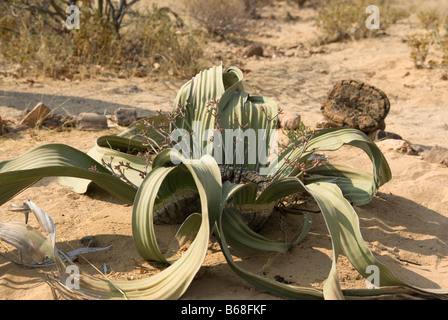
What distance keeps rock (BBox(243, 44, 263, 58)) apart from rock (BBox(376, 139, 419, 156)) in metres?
3.71

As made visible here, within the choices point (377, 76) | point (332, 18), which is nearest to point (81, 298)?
point (377, 76)

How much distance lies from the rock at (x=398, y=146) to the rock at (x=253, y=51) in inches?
146

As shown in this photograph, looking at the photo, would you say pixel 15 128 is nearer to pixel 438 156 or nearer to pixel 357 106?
pixel 357 106

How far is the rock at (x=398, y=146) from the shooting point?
3775 millimetres

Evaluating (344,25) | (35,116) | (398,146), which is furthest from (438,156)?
(344,25)

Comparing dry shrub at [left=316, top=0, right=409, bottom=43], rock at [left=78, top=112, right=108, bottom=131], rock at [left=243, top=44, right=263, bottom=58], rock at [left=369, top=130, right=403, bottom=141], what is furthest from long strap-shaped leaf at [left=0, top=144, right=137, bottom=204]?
dry shrub at [left=316, top=0, right=409, bottom=43]

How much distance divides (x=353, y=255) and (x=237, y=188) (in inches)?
20.3

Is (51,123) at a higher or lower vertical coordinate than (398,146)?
higher

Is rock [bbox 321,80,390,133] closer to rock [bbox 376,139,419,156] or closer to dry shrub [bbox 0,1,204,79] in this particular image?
rock [bbox 376,139,419,156]

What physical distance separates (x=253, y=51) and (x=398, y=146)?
3842 mm

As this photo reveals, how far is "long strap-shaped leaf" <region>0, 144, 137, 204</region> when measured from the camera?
2059mm

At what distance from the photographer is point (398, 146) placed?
379 cm

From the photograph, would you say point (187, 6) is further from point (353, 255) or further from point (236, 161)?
point (353, 255)

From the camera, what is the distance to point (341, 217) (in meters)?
2.00
